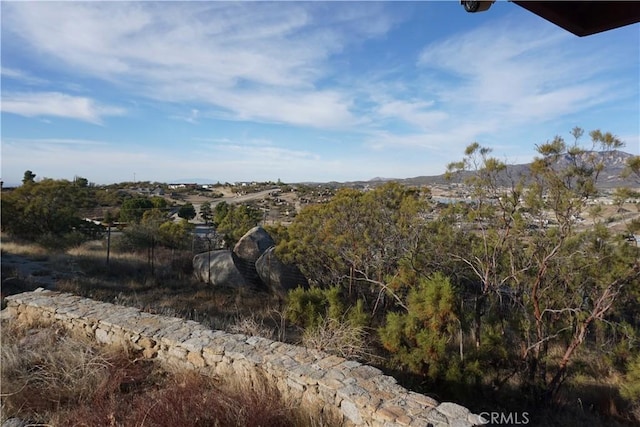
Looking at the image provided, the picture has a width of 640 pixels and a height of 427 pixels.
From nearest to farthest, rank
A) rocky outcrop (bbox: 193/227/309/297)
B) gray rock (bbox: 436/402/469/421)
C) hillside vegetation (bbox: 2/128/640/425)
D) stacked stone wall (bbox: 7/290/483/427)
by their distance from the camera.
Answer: gray rock (bbox: 436/402/469/421)
stacked stone wall (bbox: 7/290/483/427)
hillside vegetation (bbox: 2/128/640/425)
rocky outcrop (bbox: 193/227/309/297)

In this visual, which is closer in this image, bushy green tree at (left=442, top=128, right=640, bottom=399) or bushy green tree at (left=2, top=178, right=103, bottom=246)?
bushy green tree at (left=442, top=128, right=640, bottom=399)

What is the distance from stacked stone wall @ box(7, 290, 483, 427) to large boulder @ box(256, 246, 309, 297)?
5.63m

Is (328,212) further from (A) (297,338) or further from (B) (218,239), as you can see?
(B) (218,239)

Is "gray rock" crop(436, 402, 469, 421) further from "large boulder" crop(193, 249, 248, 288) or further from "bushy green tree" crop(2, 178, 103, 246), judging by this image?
"bushy green tree" crop(2, 178, 103, 246)

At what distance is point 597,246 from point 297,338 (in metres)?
5.18

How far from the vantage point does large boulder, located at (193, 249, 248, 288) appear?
12148 millimetres

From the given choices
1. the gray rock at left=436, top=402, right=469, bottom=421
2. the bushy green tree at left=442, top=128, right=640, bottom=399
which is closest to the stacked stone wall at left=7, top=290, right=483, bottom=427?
the gray rock at left=436, top=402, right=469, bottom=421

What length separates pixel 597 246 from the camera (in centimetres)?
613

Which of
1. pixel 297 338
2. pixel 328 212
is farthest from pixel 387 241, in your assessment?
pixel 297 338

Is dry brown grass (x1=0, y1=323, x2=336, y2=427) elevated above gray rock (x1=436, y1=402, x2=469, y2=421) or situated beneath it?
situated beneath

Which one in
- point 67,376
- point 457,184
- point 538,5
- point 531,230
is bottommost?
point 67,376

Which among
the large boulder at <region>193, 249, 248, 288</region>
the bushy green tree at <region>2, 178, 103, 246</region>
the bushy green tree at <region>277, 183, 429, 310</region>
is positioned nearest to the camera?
A: the bushy green tree at <region>277, 183, 429, 310</region>

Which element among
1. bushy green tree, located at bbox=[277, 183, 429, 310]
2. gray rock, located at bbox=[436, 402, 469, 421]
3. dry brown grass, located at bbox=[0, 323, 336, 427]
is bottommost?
dry brown grass, located at bbox=[0, 323, 336, 427]

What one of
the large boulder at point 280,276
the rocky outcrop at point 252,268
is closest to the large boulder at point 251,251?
the rocky outcrop at point 252,268
